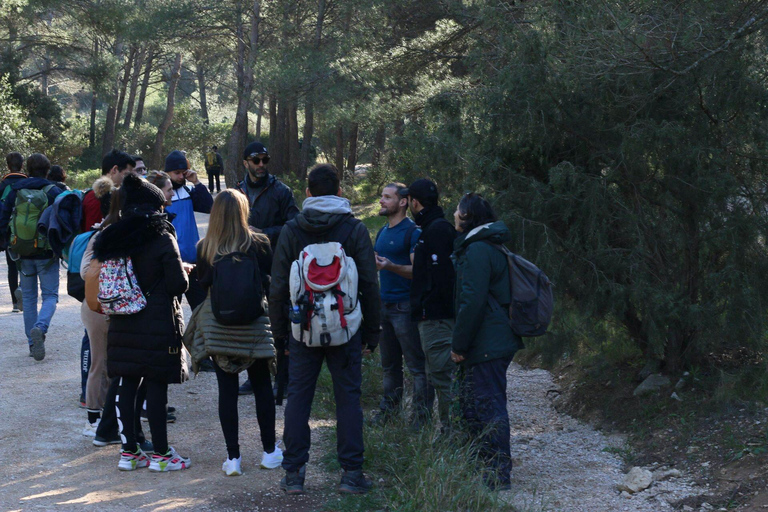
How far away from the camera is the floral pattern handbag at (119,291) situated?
4.60 metres

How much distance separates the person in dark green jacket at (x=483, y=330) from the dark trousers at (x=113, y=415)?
2.06 m

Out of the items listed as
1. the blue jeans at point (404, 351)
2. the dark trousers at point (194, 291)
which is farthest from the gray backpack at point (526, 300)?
the dark trousers at point (194, 291)

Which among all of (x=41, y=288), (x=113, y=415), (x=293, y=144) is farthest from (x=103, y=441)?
(x=293, y=144)

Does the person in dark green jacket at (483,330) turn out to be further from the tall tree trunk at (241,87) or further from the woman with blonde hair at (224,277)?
the tall tree trunk at (241,87)

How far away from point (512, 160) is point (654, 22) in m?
1.56

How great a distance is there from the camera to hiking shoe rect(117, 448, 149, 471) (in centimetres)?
488

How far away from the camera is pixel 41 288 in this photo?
7766mm

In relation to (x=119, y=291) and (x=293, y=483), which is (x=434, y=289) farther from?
(x=119, y=291)

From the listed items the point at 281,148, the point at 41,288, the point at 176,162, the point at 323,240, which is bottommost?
the point at 41,288

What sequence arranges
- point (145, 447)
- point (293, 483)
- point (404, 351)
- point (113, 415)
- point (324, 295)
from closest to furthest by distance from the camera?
1. point (324, 295)
2. point (293, 483)
3. point (145, 447)
4. point (113, 415)
5. point (404, 351)

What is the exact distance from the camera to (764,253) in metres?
6.49

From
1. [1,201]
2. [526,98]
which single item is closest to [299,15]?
[1,201]

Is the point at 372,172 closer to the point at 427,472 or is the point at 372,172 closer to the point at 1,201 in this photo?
the point at 1,201

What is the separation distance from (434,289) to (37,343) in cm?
442
